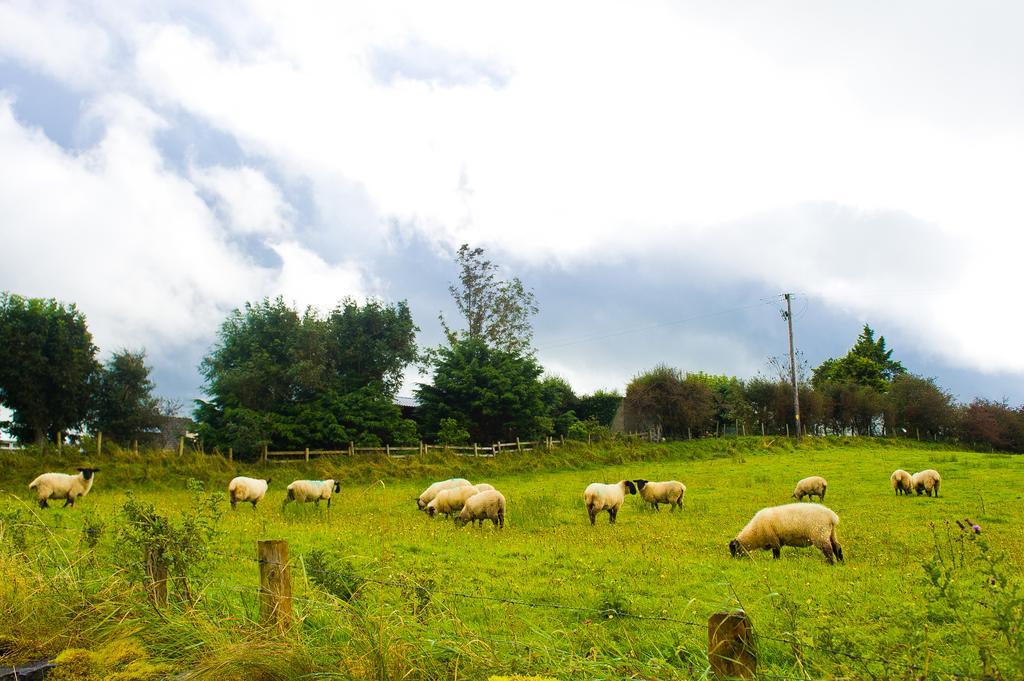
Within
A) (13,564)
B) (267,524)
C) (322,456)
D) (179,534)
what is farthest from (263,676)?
(322,456)

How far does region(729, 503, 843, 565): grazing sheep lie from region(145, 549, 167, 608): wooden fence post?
10210 mm

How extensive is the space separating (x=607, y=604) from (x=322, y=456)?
31.2 metres

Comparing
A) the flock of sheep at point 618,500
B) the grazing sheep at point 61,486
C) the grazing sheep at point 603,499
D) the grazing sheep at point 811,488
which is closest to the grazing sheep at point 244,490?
the flock of sheep at point 618,500

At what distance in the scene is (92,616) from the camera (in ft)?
17.0

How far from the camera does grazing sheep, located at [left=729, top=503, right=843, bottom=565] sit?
1203cm

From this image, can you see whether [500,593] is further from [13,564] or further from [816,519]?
[816,519]

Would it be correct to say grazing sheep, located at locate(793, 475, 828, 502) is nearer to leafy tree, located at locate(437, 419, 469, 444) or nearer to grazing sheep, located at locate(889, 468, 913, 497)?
grazing sheep, located at locate(889, 468, 913, 497)

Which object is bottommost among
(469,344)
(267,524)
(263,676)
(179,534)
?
(267,524)

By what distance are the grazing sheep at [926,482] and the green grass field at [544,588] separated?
0.85 m

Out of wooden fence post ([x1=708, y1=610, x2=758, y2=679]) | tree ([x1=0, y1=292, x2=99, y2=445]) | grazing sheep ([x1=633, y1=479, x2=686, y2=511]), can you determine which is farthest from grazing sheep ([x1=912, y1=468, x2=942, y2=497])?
tree ([x1=0, y1=292, x2=99, y2=445])

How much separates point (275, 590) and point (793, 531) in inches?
411

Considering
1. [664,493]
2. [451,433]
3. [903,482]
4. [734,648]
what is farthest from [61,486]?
[903,482]

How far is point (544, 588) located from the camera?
30.7 feet

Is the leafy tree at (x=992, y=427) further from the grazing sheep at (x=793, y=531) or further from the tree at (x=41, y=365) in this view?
the tree at (x=41, y=365)
